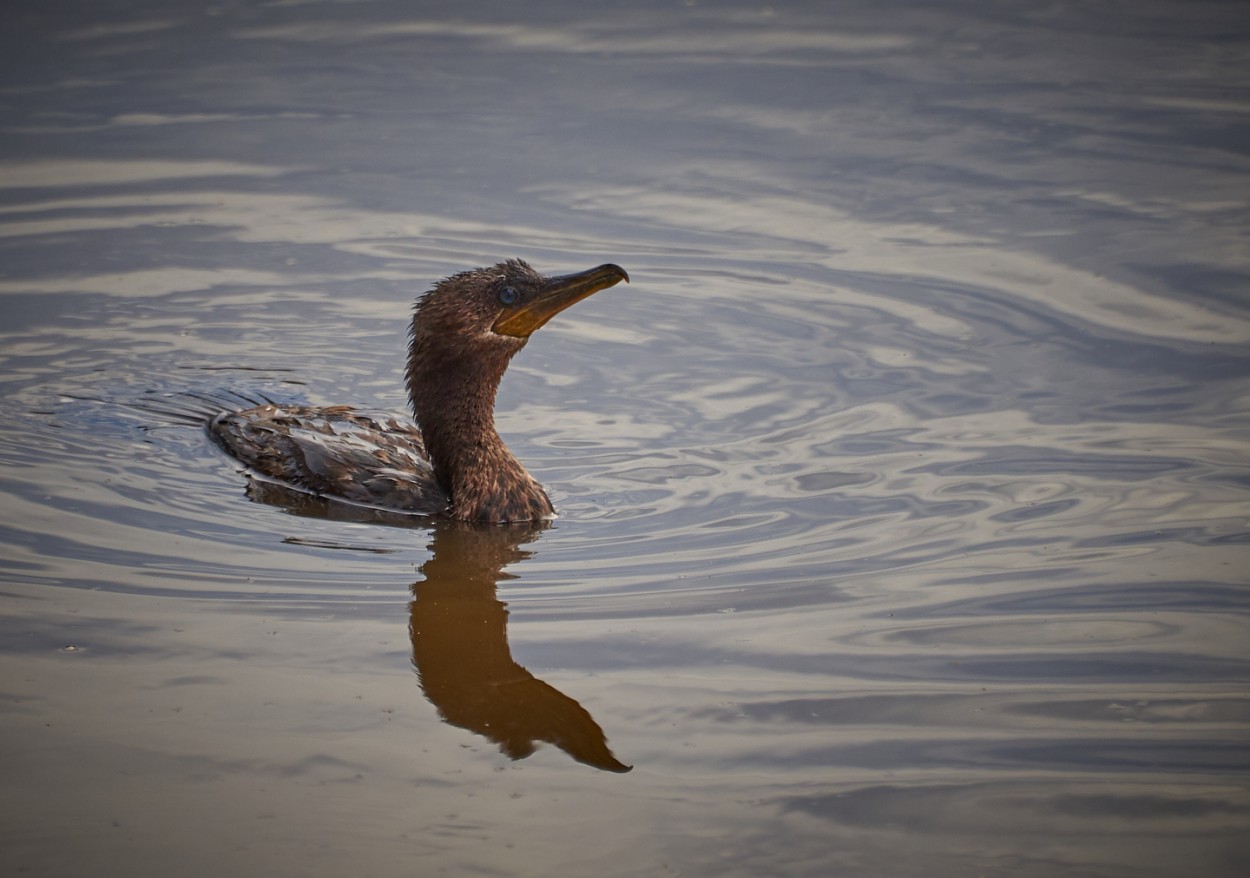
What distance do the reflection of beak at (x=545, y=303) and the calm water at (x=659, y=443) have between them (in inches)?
36.0

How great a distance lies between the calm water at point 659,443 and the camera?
505 centimetres

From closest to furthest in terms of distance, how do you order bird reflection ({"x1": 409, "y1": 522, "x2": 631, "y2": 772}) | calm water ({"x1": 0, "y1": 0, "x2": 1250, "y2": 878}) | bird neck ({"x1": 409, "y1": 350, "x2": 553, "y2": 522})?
calm water ({"x1": 0, "y1": 0, "x2": 1250, "y2": 878}), bird reflection ({"x1": 409, "y1": 522, "x2": 631, "y2": 772}), bird neck ({"x1": 409, "y1": 350, "x2": 553, "y2": 522})

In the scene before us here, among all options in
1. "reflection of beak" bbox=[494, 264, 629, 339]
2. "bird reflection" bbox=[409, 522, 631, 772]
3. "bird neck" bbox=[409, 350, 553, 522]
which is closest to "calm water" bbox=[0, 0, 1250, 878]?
"bird reflection" bbox=[409, 522, 631, 772]

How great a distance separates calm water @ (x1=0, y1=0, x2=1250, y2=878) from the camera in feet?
16.6

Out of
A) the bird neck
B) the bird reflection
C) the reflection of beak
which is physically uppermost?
the reflection of beak

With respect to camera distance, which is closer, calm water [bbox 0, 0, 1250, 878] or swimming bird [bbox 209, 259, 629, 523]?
calm water [bbox 0, 0, 1250, 878]

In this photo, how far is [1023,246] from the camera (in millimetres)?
11484

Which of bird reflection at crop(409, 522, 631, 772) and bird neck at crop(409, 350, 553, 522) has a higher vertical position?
bird neck at crop(409, 350, 553, 522)

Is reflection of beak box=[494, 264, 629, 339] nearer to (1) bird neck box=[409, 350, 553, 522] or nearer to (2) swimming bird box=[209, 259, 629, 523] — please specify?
(2) swimming bird box=[209, 259, 629, 523]

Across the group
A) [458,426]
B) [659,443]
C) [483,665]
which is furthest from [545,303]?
[483,665]

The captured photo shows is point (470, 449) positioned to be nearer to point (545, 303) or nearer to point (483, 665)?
point (545, 303)

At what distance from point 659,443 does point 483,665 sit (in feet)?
9.59

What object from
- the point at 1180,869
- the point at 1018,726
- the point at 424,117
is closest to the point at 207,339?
the point at 424,117

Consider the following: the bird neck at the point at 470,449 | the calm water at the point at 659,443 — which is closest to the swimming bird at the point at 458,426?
the bird neck at the point at 470,449
